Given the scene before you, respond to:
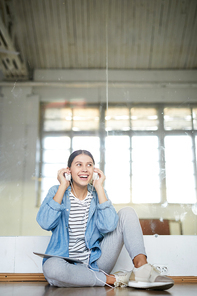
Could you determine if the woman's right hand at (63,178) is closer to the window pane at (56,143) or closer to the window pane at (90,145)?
the window pane at (90,145)

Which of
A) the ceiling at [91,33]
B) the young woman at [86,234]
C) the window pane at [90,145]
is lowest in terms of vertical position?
the young woman at [86,234]

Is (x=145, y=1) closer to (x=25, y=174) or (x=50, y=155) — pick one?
(x=50, y=155)

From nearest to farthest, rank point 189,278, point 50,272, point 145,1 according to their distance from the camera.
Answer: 1. point 50,272
2. point 189,278
3. point 145,1

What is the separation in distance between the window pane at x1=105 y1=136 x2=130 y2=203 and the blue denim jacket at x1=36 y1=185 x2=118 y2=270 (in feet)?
3.28

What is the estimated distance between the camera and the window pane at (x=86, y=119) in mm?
2867

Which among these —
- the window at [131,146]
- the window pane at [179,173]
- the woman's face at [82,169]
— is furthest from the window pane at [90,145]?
the woman's face at [82,169]

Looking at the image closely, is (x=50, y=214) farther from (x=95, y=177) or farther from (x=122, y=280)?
(x=122, y=280)

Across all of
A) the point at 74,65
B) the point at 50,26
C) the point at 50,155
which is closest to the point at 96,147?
the point at 50,155

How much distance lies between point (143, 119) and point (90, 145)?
61cm

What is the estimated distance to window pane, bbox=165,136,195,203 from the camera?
2.56 meters

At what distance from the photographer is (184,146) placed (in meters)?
2.67

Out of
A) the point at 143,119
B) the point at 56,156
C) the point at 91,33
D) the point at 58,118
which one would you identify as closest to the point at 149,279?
the point at 56,156

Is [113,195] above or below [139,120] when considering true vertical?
below

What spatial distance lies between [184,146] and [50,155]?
1.26 m
